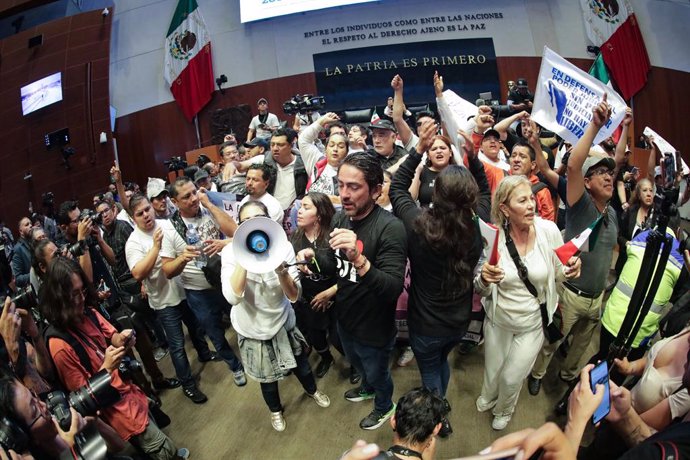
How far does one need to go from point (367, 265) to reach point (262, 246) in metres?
0.72

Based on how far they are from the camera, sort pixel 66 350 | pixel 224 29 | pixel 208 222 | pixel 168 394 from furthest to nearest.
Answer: pixel 224 29 < pixel 168 394 < pixel 208 222 < pixel 66 350

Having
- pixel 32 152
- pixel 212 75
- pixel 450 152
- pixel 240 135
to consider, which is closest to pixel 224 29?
pixel 212 75

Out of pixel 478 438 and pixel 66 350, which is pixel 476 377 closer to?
pixel 478 438

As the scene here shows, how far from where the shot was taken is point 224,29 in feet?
34.9

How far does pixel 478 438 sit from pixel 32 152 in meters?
10.3

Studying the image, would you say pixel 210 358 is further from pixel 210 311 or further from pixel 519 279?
pixel 519 279

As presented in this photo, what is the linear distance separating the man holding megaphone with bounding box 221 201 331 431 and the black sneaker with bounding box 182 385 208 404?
73cm

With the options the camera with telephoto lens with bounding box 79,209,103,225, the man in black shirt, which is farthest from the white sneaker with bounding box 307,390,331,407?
the camera with telephoto lens with bounding box 79,209,103,225

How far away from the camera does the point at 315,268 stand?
223cm

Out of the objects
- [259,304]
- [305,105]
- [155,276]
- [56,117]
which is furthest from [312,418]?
[56,117]

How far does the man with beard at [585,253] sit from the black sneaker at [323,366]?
152 cm

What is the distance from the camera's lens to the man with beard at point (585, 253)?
7.95 ft

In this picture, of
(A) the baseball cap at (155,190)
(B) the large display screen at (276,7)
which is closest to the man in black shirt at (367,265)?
(A) the baseball cap at (155,190)

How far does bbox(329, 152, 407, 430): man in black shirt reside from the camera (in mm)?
1930
